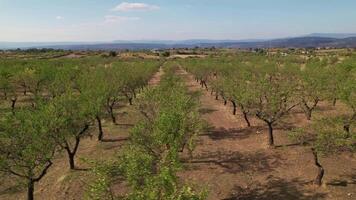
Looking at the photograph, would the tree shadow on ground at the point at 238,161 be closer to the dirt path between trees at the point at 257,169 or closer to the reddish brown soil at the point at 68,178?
the dirt path between trees at the point at 257,169

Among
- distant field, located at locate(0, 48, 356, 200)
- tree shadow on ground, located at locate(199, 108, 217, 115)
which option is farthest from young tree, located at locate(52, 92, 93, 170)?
tree shadow on ground, located at locate(199, 108, 217, 115)

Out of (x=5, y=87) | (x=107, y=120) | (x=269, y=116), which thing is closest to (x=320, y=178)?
(x=269, y=116)

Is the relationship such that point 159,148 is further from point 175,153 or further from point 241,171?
point 241,171

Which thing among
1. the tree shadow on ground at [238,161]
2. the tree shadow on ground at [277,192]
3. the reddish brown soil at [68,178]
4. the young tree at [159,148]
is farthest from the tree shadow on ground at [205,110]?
the tree shadow on ground at [277,192]

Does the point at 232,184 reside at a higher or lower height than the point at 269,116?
lower

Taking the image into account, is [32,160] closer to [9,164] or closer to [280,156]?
[9,164]

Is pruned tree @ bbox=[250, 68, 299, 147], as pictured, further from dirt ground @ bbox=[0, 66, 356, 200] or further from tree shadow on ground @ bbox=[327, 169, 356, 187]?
tree shadow on ground @ bbox=[327, 169, 356, 187]
